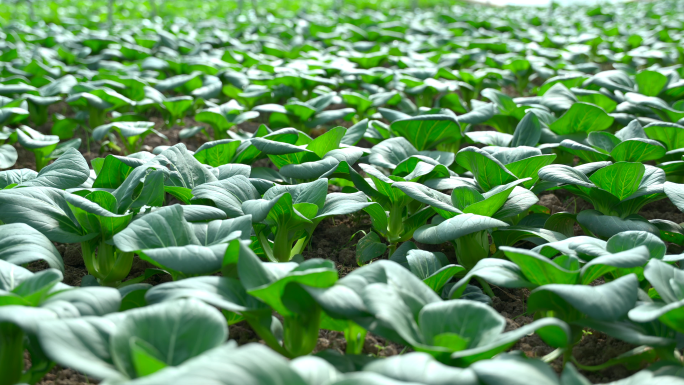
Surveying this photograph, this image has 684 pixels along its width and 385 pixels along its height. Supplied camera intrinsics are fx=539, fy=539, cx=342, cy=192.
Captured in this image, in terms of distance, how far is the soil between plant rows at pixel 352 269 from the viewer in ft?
4.98

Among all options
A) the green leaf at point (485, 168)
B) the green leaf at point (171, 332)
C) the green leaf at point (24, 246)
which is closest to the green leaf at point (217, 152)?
the green leaf at point (24, 246)

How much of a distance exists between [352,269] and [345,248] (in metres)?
0.16

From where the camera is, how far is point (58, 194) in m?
1.80

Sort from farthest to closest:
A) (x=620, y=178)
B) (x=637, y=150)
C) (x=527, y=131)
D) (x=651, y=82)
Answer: (x=651, y=82) < (x=527, y=131) < (x=637, y=150) < (x=620, y=178)

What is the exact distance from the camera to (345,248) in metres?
2.23

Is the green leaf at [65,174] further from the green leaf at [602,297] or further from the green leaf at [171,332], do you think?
the green leaf at [602,297]

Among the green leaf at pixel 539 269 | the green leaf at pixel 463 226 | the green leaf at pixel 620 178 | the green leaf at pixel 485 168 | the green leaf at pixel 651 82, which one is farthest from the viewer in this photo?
the green leaf at pixel 651 82

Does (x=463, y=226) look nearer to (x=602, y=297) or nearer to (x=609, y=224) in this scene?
(x=602, y=297)

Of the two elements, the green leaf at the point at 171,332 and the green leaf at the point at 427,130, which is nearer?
the green leaf at the point at 171,332

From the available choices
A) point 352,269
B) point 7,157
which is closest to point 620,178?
point 352,269

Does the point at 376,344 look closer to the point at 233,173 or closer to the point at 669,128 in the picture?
the point at 233,173

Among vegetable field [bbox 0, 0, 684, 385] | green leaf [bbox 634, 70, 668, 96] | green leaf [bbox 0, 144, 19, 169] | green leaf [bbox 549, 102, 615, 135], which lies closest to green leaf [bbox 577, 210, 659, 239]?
vegetable field [bbox 0, 0, 684, 385]

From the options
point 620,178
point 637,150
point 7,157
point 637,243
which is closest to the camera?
point 637,243

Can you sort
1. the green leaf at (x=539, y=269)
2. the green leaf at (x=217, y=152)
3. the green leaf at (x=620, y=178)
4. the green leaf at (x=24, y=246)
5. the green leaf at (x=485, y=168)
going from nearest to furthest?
1. the green leaf at (x=539, y=269)
2. the green leaf at (x=24, y=246)
3. the green leaf at (x=620, y=178)
4. the green leaf at (x=485, y=168)
5. the green leaf at (x=217, y=152)
